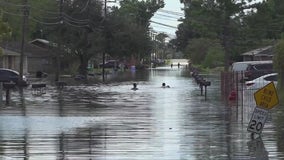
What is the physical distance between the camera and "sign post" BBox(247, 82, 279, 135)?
17.0m

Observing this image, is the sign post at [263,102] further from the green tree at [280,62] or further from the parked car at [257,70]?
the parked car at [257,70]

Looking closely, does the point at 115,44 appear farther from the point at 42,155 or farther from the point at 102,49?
the point at 42,155

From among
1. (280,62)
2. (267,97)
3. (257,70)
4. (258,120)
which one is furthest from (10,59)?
(267,97)

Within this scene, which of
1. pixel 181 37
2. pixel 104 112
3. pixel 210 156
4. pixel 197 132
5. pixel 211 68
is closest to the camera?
pixel 210 156

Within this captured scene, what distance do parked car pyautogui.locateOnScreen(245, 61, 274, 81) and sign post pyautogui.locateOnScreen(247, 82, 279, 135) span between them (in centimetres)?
3963

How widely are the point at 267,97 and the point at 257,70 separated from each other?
42.7 m

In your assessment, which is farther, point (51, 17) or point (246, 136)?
point (51, 17)

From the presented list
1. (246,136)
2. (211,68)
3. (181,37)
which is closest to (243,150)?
(246,136)

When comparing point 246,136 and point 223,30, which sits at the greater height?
point 223,30

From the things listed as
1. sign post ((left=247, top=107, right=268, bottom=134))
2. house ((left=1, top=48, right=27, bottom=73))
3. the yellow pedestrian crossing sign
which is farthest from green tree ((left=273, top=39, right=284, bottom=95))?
house ((left=1, top=48, right=27, bottom=73))

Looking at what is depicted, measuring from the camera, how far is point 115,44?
8694 centimetres

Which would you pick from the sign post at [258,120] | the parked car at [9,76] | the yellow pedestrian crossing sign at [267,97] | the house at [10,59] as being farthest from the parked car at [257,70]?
Answer: the yellow pedestrian crossing sign at [267,97]

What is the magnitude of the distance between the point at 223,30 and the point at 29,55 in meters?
27.8

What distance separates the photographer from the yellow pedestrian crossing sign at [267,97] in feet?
55.7
